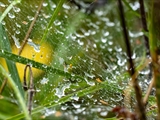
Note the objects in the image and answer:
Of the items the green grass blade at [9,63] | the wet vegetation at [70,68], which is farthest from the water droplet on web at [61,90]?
the green grass blade at [9,63]

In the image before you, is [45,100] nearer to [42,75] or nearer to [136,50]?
[42,75]

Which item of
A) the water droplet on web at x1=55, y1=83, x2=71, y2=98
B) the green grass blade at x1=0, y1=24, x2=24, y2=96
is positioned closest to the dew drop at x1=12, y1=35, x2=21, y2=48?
the green grass blade at x1=0, y1=24, x2=24, y2=96

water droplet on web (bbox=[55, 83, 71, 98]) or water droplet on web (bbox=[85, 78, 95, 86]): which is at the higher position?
water droplet on web (bbox=[85, 78, 95, 86])

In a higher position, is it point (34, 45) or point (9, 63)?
point (34, 45)

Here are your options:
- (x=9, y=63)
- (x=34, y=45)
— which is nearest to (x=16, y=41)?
(x=34, y=45)

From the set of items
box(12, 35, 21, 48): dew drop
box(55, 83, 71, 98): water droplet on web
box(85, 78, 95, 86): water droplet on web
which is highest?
box(12, 35, 21, 48): dew drop

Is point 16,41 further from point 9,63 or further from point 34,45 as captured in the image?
point 9,63

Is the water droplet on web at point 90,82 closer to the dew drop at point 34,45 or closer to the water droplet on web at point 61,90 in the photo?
the water droplet on web at point 61,90

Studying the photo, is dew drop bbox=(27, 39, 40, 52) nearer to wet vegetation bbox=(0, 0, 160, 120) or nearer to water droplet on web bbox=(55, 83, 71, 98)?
wet vegetation bbox=(0, 0, 160, 120)

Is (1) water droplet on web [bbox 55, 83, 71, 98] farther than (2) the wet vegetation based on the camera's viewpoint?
Yes
